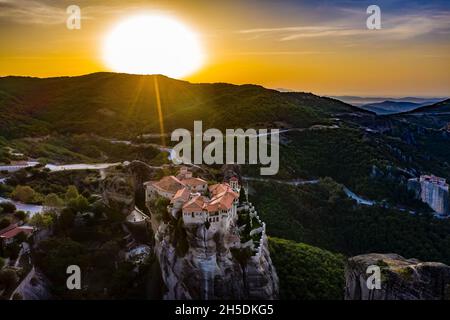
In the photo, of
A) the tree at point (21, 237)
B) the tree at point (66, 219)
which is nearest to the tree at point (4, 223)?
the tree at point (21, 237)

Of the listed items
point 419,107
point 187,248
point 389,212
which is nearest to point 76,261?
point 187,248

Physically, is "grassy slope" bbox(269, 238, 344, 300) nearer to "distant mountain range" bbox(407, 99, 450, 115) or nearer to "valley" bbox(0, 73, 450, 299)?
"valley" bbox(0, 73, 450, 299)

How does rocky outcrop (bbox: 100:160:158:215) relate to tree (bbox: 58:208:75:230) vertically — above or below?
above
